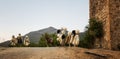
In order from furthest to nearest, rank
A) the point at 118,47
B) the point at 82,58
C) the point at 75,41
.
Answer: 1. the point at 118,47
2. the point at 75,41
3. the point at 82,58

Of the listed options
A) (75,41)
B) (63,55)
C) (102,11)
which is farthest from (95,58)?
(102,11)

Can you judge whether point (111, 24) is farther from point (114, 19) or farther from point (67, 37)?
point (67, 37)

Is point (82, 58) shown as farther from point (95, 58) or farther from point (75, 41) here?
point (75, 41)

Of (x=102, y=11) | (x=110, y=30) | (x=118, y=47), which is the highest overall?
(x=102, y=11)

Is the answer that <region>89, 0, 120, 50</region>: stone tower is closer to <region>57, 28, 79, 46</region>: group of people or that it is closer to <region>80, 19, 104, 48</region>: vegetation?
<region>80, 19, 104, 48</region>: vegetation

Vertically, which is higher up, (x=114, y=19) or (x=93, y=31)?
(x=114, y=19)

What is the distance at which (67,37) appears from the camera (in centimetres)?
1917

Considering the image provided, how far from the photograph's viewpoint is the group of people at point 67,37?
18.6m

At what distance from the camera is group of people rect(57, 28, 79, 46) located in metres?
18.6

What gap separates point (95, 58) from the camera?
1173 cm

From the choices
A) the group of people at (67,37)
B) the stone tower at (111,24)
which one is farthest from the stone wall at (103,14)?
the group of people at (67,37)

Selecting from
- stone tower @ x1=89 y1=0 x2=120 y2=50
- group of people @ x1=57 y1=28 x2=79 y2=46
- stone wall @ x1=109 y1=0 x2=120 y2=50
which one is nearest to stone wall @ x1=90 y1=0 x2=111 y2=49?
stone tower @ x1=89 y1=0 x2=120 y2=50

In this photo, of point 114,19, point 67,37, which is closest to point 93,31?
point 114,19

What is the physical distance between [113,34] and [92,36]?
259 cm
